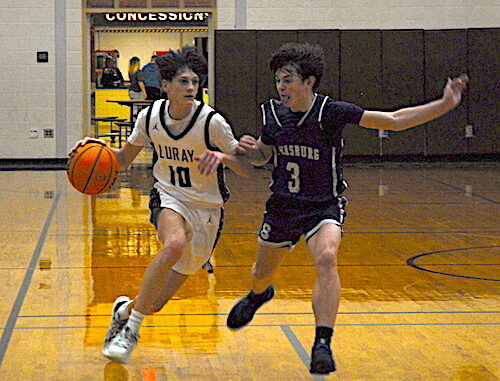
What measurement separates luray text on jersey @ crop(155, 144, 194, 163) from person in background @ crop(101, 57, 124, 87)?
65.1 ft

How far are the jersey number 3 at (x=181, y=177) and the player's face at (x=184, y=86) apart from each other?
0.30 meters

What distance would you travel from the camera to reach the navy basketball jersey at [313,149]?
13.2 ft

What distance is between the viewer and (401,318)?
486cm

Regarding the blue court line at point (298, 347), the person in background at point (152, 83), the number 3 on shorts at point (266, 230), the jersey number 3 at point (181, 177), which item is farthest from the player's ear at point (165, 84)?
the person in background at point (152, 83)

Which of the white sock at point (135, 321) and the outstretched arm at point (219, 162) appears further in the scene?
the white sock at point (135, 321)

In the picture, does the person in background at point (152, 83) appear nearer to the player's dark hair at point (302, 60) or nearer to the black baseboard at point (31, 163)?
the black baseboard at point (31, 163)

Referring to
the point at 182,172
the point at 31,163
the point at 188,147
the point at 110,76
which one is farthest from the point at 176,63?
the point at 110,76

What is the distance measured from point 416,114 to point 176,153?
1.09 m

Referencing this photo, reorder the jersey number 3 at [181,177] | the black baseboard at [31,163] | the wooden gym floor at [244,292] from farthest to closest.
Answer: the black baseboard at [31,163]
the jersey number 3 at [181,177]
the wooden gym floor at [244,292]

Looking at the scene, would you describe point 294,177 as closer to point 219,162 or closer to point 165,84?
point 219,162

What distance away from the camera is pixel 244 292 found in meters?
5.57

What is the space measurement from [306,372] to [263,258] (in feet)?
2.04

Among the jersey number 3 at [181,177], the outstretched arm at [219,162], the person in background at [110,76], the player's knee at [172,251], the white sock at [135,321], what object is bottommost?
the white sock at [135,321]

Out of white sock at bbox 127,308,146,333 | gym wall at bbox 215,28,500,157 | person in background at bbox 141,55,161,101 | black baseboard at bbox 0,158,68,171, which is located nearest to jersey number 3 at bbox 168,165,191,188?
white sock at bbox 127,308,146,333
